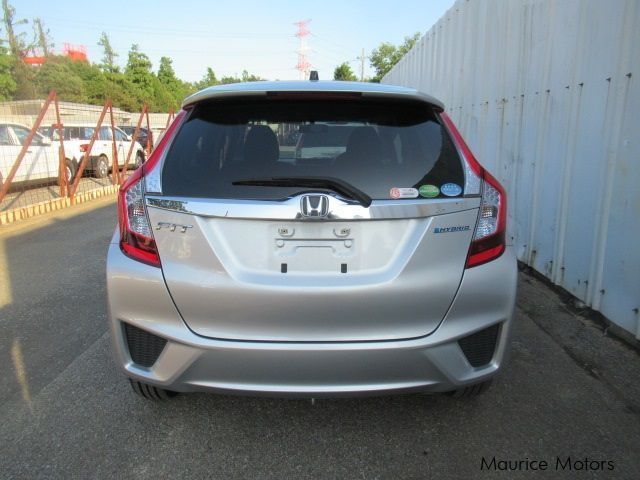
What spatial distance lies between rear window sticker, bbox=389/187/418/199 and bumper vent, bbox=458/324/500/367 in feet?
2.17

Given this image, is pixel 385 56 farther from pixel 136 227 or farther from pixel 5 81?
pixel 136 227

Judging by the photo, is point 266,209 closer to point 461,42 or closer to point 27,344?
point 27,344

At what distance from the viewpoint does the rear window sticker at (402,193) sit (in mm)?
2088

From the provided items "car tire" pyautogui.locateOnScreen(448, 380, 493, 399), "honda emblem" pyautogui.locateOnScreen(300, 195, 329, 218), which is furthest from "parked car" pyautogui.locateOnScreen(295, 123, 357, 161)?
"car tire" pyautogui.locateOnScreen(448, 380, 493, 399)

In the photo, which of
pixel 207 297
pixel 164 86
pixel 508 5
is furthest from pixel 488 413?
pixel 164 86

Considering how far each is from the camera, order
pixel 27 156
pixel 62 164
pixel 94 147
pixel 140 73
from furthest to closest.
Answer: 1. pixel 140 73
2. pixel 94 147
3. pixel 62 164
4. pixel 27 156

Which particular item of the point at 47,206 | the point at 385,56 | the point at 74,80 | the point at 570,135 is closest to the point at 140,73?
the point at 74,80

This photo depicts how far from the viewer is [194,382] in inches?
83.7

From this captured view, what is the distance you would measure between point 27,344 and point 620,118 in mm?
4626

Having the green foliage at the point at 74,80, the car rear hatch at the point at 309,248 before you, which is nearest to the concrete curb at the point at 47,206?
the car rear hatch at the point at 309,248

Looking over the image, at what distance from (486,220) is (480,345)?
1.83ft

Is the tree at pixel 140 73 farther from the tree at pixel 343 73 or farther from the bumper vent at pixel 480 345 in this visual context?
the bumper vent at pixel 480 345

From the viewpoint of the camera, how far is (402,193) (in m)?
2.10

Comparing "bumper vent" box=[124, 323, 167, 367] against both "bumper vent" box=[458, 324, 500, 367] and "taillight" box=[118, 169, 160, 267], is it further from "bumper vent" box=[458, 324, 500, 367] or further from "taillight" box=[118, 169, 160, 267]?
"bumper vent" box=[458, 324, 500, 367]
